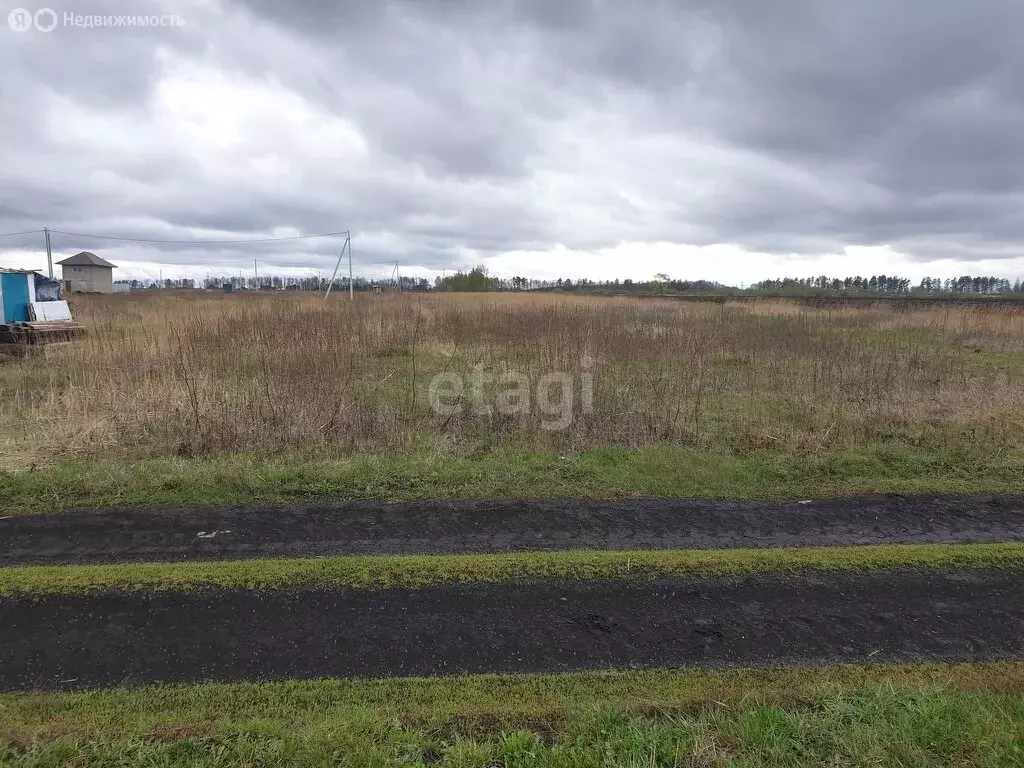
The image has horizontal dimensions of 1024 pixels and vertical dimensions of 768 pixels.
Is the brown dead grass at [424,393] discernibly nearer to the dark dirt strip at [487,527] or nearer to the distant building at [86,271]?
the dark dirt strip at [487,527]

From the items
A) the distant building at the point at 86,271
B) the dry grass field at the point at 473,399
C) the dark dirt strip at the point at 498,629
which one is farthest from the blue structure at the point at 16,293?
the distant building at the point at 86,271

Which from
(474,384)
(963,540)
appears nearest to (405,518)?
(963,540)

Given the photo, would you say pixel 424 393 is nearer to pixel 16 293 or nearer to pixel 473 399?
pixel 473 399

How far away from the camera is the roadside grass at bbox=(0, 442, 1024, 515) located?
16.8 feet

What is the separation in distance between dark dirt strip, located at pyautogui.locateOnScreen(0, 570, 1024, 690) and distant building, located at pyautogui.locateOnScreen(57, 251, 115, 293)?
6313 centimetres

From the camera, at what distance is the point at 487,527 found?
4.55m

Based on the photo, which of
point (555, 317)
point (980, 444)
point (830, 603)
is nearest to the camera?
point (830, 603)

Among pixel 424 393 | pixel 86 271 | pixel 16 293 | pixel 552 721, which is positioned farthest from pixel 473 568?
pixel 86 271

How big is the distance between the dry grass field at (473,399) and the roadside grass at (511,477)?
0.20 meters

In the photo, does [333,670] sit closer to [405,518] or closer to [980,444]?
[405,518]

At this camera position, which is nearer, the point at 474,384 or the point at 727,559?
the point at 727,559

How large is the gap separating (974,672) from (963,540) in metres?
1.97

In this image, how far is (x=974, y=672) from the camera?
9.25ft

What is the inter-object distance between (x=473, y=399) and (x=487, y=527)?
440 cm
